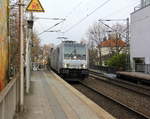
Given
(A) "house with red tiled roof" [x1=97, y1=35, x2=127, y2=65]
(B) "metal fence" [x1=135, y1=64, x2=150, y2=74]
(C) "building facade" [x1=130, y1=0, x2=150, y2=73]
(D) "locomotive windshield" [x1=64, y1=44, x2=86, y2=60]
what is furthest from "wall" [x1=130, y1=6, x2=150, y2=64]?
(A) "house with red tiled roof" [x1=97, y1=35, x2=127, y2=65]

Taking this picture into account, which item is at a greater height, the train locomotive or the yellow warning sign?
the yellow warning sign

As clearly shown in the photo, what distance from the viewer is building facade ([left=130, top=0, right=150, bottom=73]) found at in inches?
1222

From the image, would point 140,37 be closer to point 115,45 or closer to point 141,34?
point 141,34

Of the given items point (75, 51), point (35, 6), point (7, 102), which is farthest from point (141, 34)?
point (7, 102)

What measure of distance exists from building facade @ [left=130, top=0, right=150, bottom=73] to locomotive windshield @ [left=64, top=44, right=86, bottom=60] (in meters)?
7.28

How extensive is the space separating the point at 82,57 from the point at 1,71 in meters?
18.3

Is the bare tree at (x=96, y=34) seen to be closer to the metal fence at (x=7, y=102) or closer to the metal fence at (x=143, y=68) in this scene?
the metal fence at (x=143, y=68)

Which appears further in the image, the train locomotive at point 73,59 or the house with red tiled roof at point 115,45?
the house with red tiled roof at point 115,45

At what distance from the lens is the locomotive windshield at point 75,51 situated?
24.7 m

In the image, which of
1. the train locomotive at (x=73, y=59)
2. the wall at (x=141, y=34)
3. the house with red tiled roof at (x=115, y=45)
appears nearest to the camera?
the train locomotive at (x=73, y=59)

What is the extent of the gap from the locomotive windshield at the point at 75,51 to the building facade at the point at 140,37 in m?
7.28

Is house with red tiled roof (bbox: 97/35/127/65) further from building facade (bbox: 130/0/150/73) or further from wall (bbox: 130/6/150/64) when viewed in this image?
building facade (bbox: 130/0/150/73)

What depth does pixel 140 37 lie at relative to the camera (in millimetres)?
33500

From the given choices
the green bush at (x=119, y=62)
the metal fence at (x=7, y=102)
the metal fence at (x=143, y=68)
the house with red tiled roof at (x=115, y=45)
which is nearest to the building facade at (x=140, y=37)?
the metal fence at (x=143, y=68)
